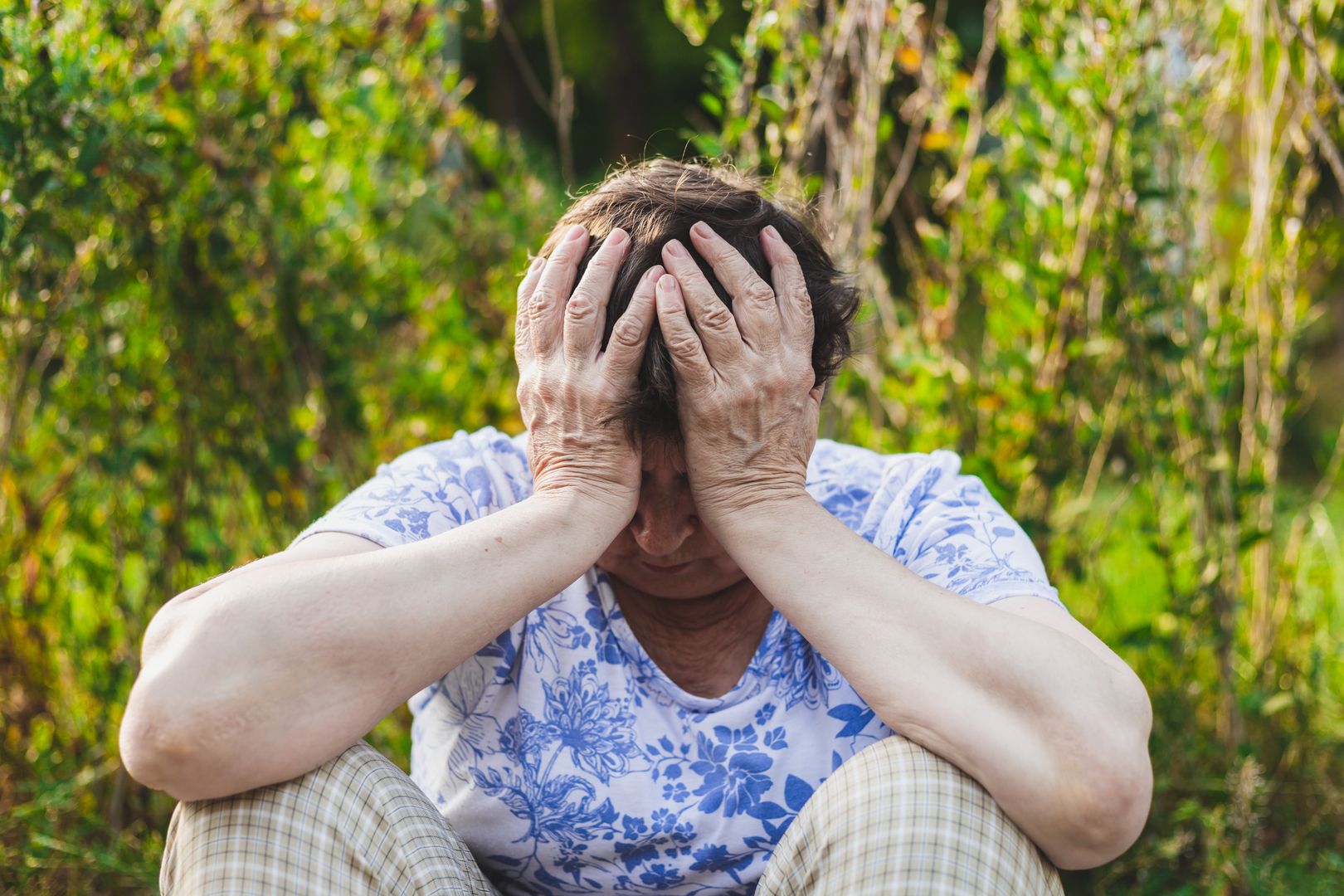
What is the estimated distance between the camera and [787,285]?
1819 mm

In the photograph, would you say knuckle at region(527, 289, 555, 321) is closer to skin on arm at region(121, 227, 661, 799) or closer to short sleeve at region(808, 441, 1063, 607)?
skin on arm at region(121, 227, 661, 799)

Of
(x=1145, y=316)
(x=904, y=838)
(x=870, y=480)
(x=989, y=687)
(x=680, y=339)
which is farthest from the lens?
(x=1145, y=316)

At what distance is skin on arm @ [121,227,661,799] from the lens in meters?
1.50

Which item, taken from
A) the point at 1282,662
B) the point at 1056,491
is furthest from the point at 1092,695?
the point at 1282,662

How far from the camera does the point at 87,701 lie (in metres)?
2.89

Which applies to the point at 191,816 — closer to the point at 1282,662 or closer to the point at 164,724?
the point at 164,724

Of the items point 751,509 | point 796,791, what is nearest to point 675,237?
point 751,509

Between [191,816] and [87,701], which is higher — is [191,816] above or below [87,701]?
above


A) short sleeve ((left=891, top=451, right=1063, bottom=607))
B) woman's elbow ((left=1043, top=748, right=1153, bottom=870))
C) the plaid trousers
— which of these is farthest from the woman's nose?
woman's elbow ((left=1043, top=748, right=1153, bottom=870))

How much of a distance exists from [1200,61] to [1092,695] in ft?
6.06

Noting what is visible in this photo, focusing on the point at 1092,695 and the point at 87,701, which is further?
the point at 87,701

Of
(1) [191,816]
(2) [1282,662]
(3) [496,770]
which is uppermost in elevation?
(1) [191,816]

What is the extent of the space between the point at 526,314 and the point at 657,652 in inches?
23.2

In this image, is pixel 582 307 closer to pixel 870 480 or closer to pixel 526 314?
pixel 526 314
